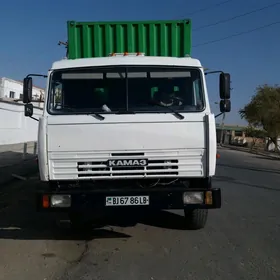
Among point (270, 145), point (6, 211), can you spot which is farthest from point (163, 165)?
point (270, 145)

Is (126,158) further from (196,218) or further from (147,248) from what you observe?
(196,218)

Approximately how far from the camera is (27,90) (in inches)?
229

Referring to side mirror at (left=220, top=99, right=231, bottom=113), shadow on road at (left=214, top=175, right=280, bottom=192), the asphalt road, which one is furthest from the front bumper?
shadow on road at (left=214, top=175, right=280, bottom=192)

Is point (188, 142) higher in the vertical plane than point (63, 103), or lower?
lower

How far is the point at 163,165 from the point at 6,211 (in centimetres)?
402

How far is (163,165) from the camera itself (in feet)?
16.7

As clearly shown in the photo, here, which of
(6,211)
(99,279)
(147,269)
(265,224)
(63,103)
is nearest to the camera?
(99,279)

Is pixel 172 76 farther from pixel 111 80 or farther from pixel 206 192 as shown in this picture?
pixel 206 192

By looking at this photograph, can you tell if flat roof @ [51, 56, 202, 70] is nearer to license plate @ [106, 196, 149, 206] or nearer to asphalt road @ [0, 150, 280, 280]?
license plate @ [106, 196, 149, 206]

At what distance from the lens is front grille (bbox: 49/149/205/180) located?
16.6 feet

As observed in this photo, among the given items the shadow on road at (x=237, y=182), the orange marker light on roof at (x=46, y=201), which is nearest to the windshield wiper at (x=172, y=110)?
the orange marker light on roof at (x=46, y=201)

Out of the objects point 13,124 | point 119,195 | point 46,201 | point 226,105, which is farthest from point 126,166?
point 13,124

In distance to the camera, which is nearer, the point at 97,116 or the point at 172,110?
the point at 97,116

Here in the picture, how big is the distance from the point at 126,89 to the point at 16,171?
9213 millimetres
